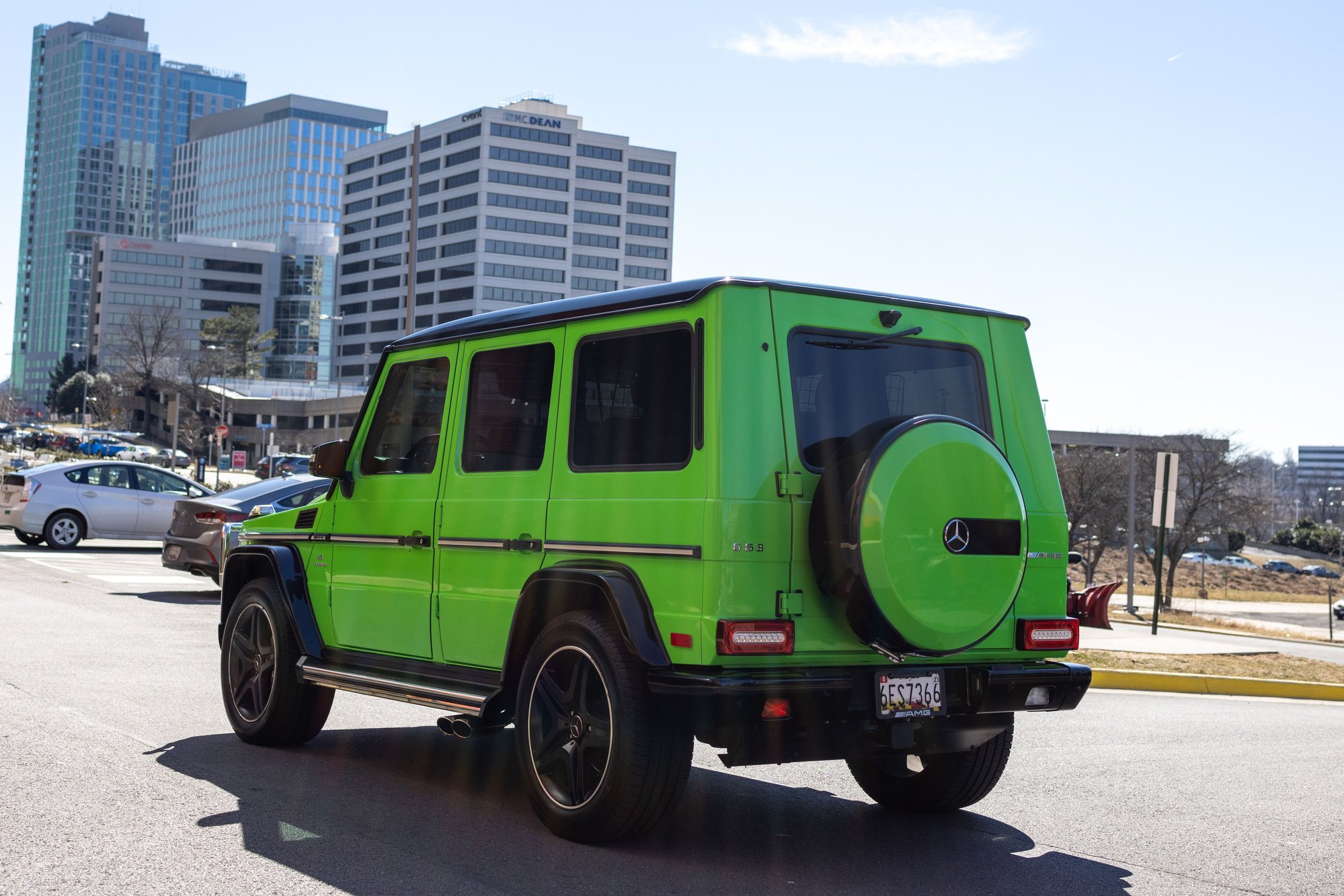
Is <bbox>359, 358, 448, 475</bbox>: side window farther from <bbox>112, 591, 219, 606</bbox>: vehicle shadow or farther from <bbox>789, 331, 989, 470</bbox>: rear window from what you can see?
<bbox>112, 591, 219, 606</bbox>: vehicle shadow

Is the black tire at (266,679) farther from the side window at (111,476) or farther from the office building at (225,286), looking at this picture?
the office building at (225,286)

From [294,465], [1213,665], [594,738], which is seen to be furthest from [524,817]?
[294,465]

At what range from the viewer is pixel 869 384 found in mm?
5758

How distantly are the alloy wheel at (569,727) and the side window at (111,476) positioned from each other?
68.7 feet

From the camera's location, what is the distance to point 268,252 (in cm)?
18750

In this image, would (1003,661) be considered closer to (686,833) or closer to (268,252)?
(686,833)

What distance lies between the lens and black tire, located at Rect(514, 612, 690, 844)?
5207mm

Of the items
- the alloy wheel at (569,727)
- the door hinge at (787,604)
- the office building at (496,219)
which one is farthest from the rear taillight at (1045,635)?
the office building at (496,219)

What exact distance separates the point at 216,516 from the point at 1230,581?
83098 millimetres

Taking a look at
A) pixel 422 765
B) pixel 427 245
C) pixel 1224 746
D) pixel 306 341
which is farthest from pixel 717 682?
pixel 306 341

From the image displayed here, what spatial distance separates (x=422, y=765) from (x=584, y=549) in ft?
7.29

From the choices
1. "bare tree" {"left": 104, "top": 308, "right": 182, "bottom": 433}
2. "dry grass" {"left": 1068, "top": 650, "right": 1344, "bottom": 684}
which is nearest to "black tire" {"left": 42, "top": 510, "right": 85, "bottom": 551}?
"dry grass" {"left": 1068, "top": 650, "right": 1344, "bottom": 684}

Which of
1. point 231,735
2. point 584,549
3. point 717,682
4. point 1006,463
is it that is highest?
point 1006,463

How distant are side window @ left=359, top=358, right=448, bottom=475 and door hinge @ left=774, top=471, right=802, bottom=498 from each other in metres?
2.21
